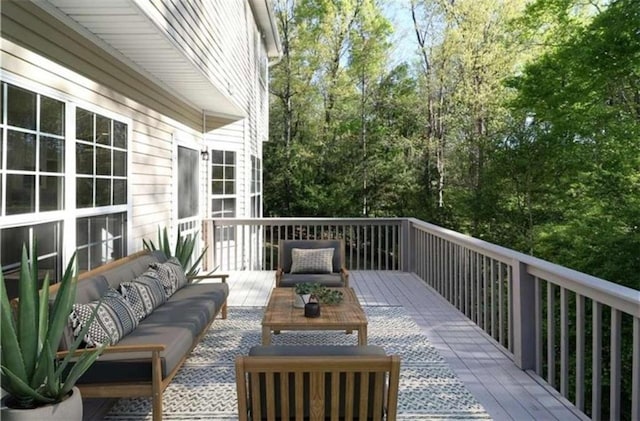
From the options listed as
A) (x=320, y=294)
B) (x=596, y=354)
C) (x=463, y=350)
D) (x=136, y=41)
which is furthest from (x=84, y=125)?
(x=596, y=354)

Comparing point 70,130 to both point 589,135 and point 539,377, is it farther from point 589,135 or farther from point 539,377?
point 589,135

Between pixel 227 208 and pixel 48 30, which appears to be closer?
pixel 48 30

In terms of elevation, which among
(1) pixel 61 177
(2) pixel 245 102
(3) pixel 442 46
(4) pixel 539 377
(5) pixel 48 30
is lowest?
(4) pixel 539 377

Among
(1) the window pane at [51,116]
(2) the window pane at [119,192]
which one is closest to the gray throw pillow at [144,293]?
(2) the window pane at [119,192]

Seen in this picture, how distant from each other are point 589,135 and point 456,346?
839 centimetres

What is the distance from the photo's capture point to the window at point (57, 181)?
10.5 feet

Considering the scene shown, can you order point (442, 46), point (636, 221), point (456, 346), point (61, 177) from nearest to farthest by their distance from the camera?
point (61, 177) → point (456, 346) → point (636, 221) → point (442, 46)

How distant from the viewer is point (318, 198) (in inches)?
647

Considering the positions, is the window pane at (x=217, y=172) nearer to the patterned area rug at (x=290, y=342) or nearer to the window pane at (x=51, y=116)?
the patterned area rug at (x=290, y=342)

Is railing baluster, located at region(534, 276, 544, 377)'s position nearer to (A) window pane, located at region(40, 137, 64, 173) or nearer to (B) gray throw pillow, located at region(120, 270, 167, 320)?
(B) gray throw pillow, located at region(120, 270, 167, 320)

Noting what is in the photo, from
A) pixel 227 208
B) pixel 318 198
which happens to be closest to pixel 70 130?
pixel 227 208

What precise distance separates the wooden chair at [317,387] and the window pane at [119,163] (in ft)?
11.6

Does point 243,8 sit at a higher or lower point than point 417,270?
higher

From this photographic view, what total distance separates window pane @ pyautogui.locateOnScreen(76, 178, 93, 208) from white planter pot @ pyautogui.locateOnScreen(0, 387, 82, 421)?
2.23m
